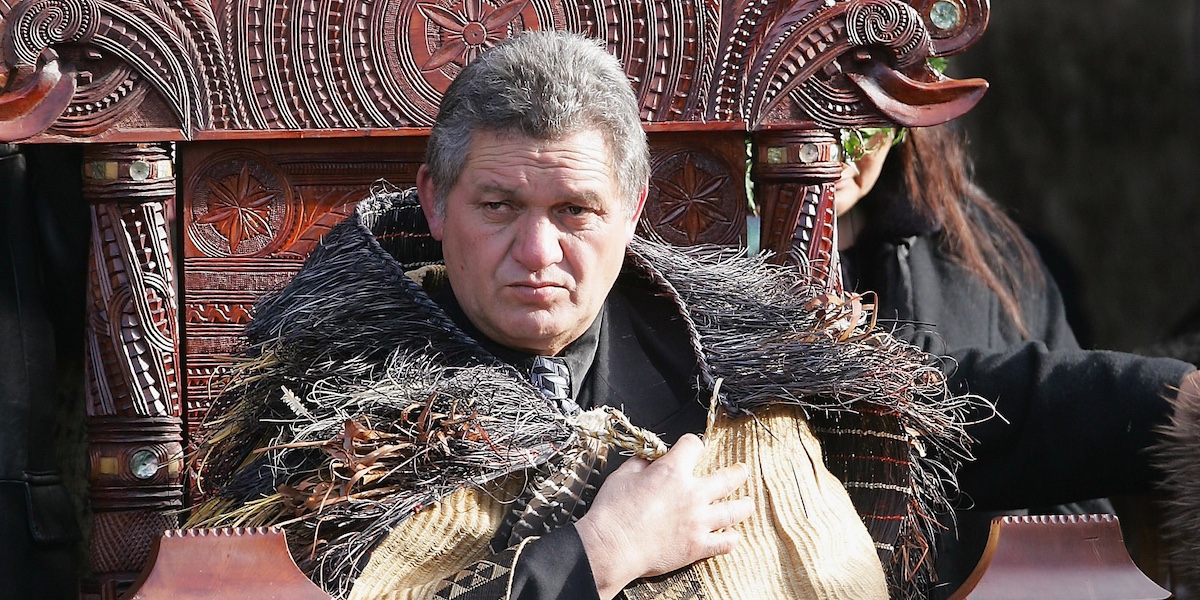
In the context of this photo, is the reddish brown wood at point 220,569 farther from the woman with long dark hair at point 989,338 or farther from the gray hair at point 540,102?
the woman with long dark hair at point 989,338

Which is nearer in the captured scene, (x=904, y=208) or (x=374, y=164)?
(x=374, y=164)

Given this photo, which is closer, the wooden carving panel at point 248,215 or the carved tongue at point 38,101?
the carved tongue at point 38,101

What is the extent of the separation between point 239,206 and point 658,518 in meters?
1.08

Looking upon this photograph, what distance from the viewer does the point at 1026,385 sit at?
8.79 ft

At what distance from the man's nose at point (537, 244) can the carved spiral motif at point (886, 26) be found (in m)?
0.85

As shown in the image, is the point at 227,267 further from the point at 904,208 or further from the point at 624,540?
the point at 904,208

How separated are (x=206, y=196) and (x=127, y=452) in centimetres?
49

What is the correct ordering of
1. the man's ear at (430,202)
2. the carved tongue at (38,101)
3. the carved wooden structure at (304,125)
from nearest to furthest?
1. the man's ear at (430,202)
2. the carved tongue at (38,101)
3. the carved wooden structure at (304,125)

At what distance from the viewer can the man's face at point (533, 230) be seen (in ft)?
6.61

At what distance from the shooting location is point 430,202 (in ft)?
7.11

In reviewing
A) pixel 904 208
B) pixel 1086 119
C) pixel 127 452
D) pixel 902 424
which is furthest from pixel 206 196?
pixel 1086 119

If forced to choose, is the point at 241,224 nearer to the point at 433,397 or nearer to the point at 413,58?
the point at 413,58

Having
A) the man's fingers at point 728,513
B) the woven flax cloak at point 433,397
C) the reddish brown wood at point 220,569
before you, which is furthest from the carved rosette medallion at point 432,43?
the reddish brown wood at point 220,569

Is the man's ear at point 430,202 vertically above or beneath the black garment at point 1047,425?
above
